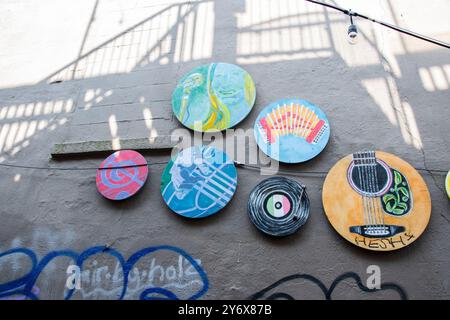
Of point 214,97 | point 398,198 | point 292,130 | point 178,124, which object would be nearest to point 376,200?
point 398,198

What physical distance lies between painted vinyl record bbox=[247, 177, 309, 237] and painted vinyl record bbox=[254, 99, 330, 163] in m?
0.35

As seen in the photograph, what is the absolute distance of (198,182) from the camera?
16.1 ft

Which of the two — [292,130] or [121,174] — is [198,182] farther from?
[292,130]

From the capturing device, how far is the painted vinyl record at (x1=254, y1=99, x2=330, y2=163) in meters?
4.83

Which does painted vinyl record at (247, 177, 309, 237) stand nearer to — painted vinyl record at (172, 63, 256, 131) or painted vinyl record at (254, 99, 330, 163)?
painted vinyl record at (254, 99, 330, 163)

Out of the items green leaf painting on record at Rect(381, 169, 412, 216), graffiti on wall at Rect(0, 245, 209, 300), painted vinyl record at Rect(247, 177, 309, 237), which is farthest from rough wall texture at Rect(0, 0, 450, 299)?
green leaf painting on record at Rect(381, 169, 412, 216)

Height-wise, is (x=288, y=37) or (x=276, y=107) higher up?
(x=288, y=37)

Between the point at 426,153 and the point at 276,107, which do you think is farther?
the point at 276,107

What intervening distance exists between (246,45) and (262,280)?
358cm

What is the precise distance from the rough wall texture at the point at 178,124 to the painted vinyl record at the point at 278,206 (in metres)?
0.14

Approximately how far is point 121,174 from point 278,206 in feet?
7.08
